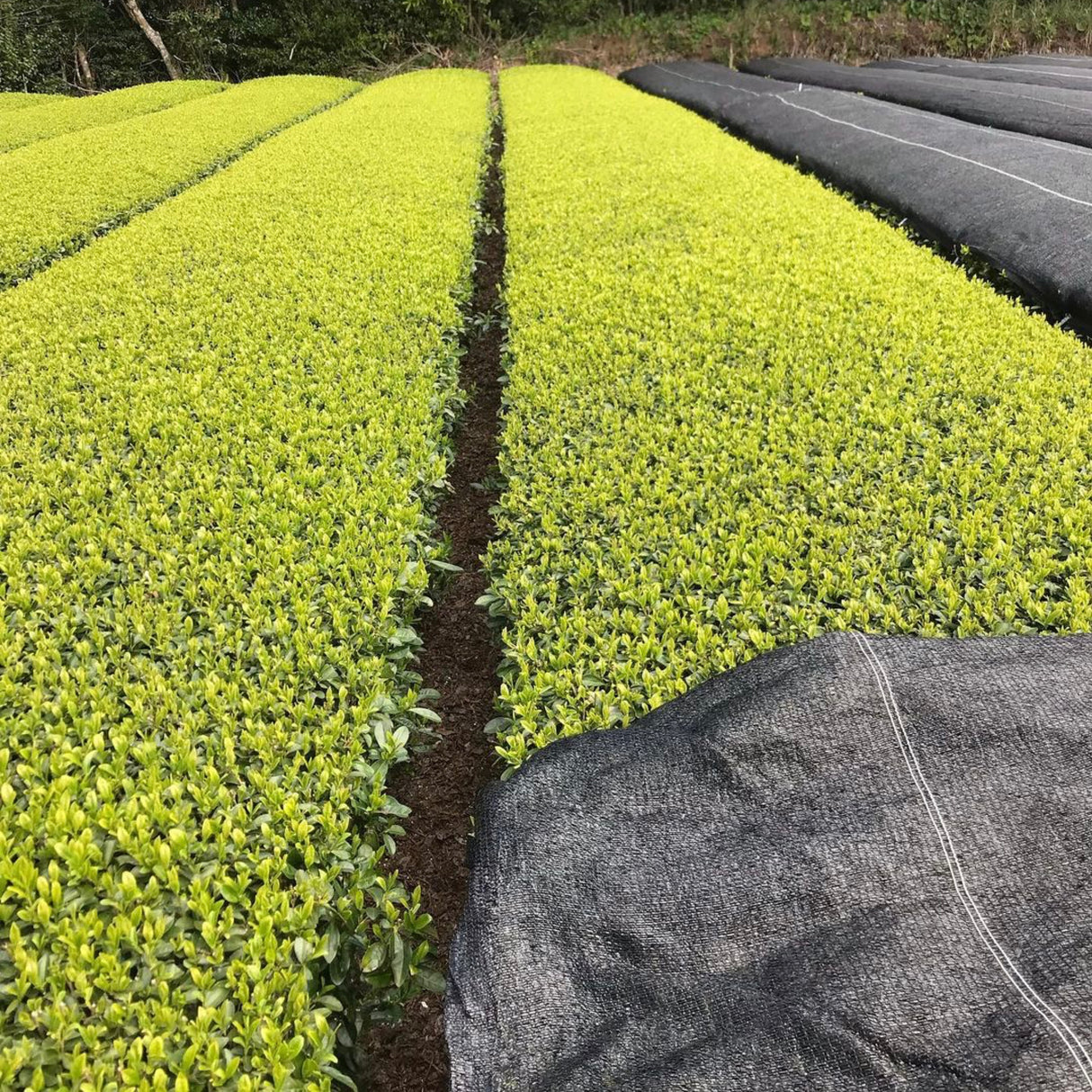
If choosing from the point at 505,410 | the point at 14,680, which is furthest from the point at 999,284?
the point at 14,680

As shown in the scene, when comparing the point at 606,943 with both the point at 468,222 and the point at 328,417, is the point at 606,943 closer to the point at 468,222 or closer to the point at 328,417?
the point at 328,417

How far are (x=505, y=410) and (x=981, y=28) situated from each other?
2094cm

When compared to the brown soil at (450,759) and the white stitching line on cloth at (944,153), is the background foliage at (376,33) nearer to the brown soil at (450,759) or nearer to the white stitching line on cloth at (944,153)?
the white stitching line on cloth at (944,153)

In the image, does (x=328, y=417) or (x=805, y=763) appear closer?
(x=805, y=763)

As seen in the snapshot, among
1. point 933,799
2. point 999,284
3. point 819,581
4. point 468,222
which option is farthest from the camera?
point 468,222

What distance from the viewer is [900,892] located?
69.9 inches

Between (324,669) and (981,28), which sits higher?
(981,28)

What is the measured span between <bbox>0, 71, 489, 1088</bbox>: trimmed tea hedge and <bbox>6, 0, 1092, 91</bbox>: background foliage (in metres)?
20.9

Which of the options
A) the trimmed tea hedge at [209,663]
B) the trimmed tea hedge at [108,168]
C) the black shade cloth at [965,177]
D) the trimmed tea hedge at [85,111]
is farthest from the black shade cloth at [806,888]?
the trimmed tea hedge at [85,111]

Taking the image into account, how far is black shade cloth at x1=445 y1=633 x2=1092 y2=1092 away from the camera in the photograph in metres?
1.54

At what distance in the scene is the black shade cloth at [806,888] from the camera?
5.06 feet

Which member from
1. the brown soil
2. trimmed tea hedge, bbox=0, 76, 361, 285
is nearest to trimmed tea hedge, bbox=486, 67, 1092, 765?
the brown soil

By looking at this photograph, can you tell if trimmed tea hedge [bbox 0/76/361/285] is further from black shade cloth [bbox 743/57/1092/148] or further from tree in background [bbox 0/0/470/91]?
black shade cloth [bbox 743/57/1092/148]

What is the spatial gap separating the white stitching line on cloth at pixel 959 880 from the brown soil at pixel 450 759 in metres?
1.35
